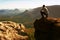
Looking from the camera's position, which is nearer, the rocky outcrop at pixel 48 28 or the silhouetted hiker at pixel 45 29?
the rocky outcrop at pixel 48 28

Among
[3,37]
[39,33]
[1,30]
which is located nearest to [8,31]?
[1,30]

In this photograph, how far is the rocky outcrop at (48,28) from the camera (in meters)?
21.8

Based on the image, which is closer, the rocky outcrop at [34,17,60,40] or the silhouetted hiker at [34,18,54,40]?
the rocky outcrop at [34,17,60,40]

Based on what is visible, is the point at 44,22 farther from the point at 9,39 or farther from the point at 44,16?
the point at 9,39

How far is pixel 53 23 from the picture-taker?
22156 mm

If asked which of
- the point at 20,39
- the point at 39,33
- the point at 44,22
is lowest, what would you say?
the point at 20,39

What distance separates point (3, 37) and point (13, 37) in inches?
108

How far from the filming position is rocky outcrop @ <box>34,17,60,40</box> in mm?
21750

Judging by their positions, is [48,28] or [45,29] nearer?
[48,28]

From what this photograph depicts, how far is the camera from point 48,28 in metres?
22.5

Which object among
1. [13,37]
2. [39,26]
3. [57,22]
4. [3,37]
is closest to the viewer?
[57,22]

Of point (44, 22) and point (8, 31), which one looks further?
point (8, 31)

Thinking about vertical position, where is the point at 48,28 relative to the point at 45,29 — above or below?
above

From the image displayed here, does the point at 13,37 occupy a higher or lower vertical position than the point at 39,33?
lower
